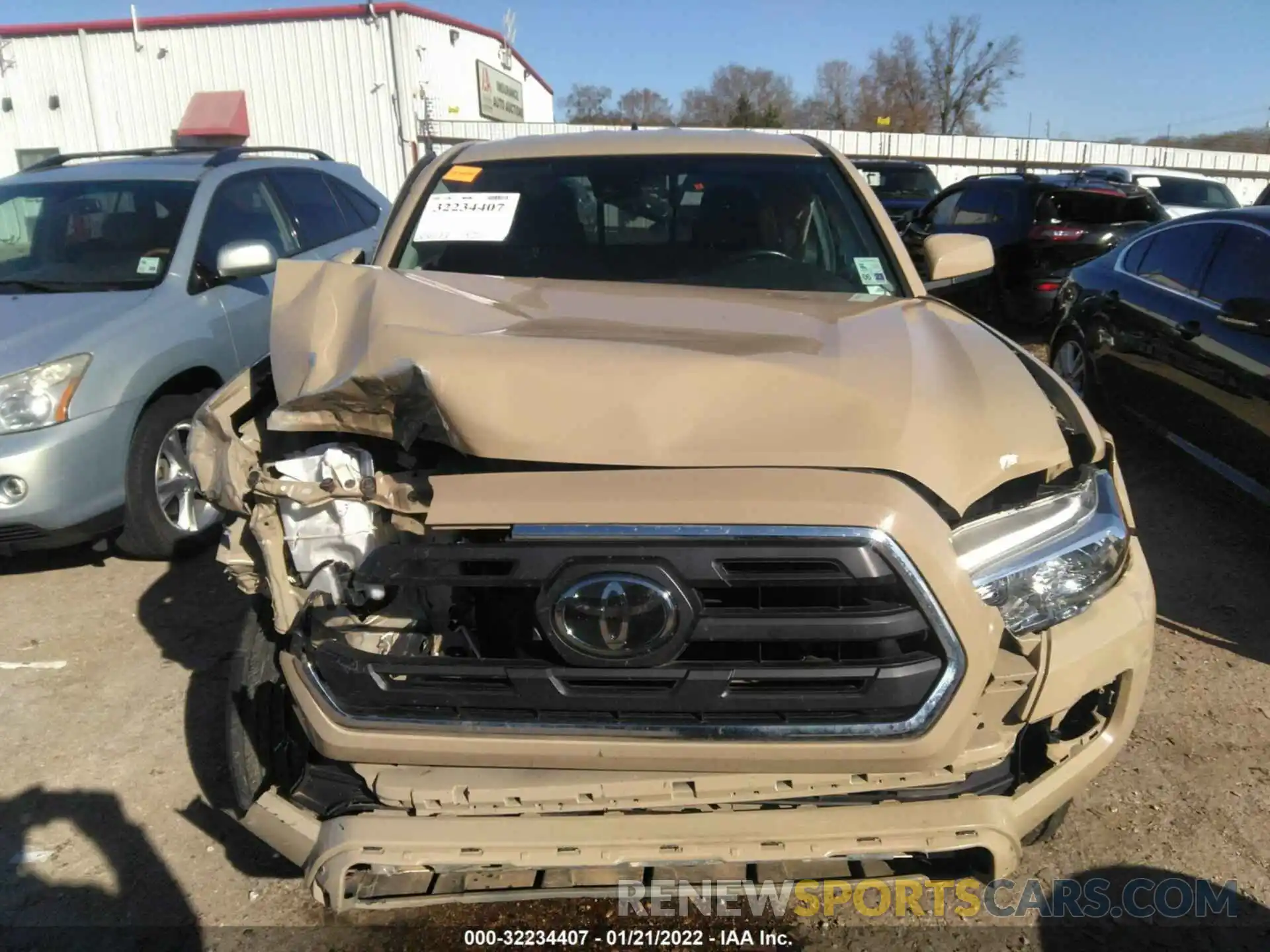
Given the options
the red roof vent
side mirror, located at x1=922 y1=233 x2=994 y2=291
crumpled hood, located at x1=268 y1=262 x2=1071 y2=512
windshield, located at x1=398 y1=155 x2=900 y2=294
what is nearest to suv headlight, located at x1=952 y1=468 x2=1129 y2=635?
crumpled hood, located at x1=268 y1=262 x2=1071 y2=512

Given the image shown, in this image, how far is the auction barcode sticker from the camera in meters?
3.20

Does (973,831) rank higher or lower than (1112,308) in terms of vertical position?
lower

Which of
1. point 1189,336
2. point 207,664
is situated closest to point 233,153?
point 207,664

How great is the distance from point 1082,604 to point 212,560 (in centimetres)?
403

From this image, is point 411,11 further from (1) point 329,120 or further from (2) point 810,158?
(2) point 810,158

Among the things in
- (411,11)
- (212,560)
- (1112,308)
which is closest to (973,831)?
(212,560)

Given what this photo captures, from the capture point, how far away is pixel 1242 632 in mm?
3744

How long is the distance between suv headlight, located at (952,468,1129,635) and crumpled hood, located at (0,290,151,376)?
378 centimetres

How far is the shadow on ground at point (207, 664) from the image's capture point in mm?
2639

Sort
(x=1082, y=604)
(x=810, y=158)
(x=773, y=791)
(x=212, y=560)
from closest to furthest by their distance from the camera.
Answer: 1. (x=773, y=791)
2. (x=1082, y=604)
3. (x=810, y=158)
4. (x=212, y=560)

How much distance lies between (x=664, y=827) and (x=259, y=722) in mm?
1075

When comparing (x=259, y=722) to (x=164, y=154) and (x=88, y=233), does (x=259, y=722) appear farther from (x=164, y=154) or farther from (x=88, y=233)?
(x=164, y=154)

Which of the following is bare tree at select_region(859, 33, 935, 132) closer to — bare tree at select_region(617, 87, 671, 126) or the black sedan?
bare tree at select_region(617, 87, 671, 126)

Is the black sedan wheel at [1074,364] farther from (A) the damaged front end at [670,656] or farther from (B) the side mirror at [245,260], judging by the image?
(B) the side mirror at [245,260]
